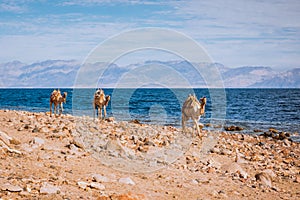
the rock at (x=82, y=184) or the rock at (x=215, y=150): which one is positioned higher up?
the rock at (x=82, y=184)

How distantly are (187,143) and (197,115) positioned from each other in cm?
228

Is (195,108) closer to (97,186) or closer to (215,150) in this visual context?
(215,150)

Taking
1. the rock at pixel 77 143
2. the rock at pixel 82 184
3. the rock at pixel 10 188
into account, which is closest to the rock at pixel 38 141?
the rock at pixel 77 143

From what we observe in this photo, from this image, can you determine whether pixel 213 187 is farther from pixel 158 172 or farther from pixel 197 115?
pixel 197 115

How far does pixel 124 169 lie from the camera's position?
10.5m

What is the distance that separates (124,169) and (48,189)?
3023 millimetres

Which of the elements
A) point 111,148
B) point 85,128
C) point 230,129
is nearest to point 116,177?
point 111,148

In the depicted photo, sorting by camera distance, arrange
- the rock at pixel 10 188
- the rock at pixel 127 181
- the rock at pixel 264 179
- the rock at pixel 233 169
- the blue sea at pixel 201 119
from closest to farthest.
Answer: the rock at pixel 10 188 < the rock at pixel 127 181 < the rock at pixel 264 179 < the rock at pixel 233 169 < the blue sea at pixel 201 119

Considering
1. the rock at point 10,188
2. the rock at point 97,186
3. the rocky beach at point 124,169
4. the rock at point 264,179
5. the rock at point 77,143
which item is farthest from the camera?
the rock at point 77,143

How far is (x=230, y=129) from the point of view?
2777 cm

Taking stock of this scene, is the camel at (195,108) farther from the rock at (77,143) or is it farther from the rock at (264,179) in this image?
the rock at (77,143)

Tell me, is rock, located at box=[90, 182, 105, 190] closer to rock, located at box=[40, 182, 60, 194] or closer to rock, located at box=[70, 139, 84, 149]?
rock, located at box=[40, 182, 60, 194]

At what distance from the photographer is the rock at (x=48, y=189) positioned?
25.4 feet

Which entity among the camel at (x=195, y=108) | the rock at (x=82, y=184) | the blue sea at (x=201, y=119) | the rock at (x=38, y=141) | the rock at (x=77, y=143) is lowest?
the blue sea at (x=201, y=119)
